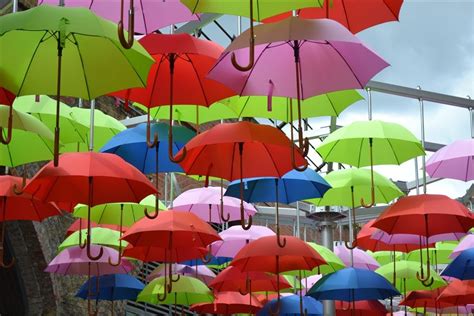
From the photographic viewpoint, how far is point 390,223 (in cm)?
710

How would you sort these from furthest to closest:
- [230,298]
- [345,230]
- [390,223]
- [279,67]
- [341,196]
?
[345,230]
[230,298]
[341,196]
[390,223]
[279,67]

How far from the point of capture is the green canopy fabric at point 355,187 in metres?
8.34

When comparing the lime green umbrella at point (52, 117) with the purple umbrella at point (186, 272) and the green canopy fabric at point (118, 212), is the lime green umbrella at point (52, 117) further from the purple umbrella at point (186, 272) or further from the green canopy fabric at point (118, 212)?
the purple umbrella at point (186, 272)

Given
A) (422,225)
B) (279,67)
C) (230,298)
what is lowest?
(230,298)

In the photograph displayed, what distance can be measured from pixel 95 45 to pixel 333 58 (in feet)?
4.27

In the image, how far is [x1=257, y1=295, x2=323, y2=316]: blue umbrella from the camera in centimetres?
966

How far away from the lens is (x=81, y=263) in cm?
853

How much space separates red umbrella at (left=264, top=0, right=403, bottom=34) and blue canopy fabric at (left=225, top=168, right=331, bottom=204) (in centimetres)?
256

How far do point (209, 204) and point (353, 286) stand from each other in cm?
159

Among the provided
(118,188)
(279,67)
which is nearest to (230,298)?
(118,188)

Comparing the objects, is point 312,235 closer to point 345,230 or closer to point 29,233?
point 345,230

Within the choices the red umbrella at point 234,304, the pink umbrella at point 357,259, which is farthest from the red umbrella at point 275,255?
the pink umbrella at point 357,259

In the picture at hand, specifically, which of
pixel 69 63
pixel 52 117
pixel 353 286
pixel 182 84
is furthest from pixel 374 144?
pixel 69 63

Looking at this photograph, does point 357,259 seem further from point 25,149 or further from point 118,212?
point 25,149
